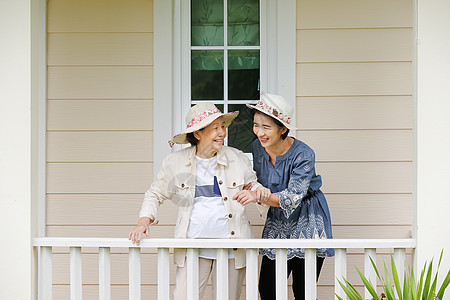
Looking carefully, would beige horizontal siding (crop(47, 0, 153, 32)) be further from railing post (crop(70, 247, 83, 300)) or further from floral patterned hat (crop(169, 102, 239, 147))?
railing post (crop(70, 247, 83, 300))

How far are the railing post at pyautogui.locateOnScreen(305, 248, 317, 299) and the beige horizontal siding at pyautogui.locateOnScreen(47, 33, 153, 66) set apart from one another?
1811 millimetres

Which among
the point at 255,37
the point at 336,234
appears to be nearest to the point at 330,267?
the point at 336,234

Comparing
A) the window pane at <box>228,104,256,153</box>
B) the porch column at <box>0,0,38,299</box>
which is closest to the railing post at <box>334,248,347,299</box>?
the window pane at <box>228,104,256,153</box>

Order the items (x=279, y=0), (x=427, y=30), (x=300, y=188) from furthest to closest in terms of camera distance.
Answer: (x=279, y=0) → (x=300, y=188) → (x=427, y=30)

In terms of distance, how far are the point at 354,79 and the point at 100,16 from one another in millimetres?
1788

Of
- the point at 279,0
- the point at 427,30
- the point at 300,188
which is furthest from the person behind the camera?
the point at 279,0

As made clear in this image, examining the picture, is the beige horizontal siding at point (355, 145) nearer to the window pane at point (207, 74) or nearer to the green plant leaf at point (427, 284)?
the window pane at point (207, 74)

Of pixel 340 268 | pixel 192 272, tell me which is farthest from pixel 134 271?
pixel 340 268

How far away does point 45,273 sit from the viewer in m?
3.18

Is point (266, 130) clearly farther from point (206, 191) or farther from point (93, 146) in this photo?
point (93, 146)

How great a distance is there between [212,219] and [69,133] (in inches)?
56.4

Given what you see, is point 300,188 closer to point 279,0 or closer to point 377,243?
point 377,243

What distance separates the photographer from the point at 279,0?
4.21 m

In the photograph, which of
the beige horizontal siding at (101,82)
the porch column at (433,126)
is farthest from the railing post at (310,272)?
the beige horizontal siding at (101,82)
